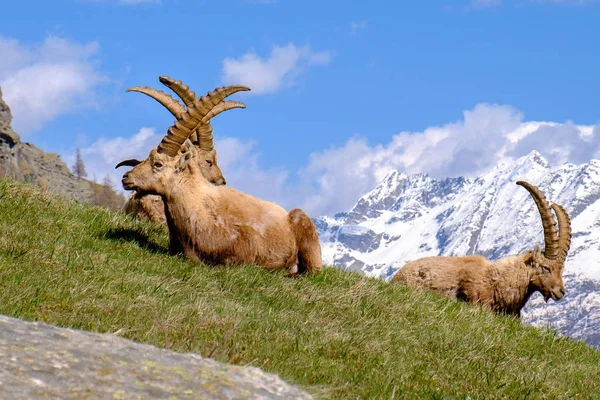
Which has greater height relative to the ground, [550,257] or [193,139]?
[193,139]

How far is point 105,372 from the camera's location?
4.20 metres

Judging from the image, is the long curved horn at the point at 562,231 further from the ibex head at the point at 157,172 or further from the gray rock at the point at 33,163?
the gray rock at the point at 33,163

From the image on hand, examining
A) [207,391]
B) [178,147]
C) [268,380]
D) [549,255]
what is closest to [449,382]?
[268,380]

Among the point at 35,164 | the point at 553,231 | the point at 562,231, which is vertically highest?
→ the point at 35,164

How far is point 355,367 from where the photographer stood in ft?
25.0

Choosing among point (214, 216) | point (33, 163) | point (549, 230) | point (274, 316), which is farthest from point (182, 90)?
point (33, 163)

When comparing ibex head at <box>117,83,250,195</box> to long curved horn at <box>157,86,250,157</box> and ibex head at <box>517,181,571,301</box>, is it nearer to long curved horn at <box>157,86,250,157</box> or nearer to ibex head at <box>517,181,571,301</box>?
long curved horn at <box>157,86,250,157</box>

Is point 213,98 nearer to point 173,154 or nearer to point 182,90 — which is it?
point 173,154

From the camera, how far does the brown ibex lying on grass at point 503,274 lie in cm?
1616

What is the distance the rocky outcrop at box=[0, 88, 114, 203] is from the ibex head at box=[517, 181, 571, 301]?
1995 inches

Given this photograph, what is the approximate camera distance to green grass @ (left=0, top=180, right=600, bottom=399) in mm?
7238

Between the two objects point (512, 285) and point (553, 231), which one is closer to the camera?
point (512, 285)

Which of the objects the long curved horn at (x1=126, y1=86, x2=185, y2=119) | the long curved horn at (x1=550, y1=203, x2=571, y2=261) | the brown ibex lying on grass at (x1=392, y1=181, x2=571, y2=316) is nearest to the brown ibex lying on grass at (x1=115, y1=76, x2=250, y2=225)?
the long curved horn at (x1=126, y1=86, x2=185, y2=119)

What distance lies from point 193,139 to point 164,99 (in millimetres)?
1938
